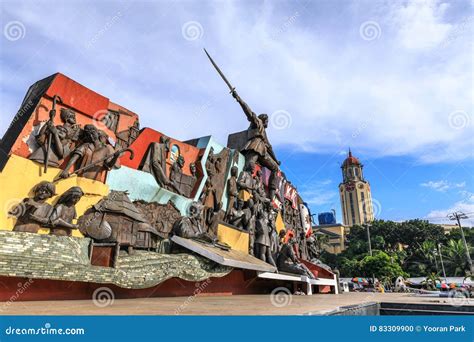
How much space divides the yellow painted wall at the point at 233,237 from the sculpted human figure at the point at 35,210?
257 inches

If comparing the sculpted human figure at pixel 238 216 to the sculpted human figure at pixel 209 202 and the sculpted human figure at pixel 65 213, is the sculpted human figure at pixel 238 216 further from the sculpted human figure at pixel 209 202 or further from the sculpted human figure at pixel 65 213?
the sculpted human figure at pixel 65 213

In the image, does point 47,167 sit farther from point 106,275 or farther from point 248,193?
point 248,193

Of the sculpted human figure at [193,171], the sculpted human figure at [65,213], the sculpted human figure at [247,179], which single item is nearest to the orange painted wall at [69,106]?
the sculpted human figure at [65,213]

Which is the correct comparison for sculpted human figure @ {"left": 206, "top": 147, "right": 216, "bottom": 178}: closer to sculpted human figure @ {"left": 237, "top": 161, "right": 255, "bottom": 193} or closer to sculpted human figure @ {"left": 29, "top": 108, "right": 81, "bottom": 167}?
sculpted human figure @ {"left": 237, "top": 161, "right": 255, "bottom": 193}

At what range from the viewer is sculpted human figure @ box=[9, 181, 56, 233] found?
23.6ft

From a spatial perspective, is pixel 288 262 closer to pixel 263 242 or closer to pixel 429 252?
pixel 263 242

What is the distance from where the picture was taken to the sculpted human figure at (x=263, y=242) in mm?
14688

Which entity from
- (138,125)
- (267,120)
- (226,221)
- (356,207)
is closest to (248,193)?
(226,221)

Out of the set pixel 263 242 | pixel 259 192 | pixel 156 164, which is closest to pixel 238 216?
pixel 263 242

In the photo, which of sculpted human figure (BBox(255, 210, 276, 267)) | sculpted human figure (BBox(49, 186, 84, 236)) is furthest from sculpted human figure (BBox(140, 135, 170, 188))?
sculpted human figure (BBox(255, 210, 276, 267))

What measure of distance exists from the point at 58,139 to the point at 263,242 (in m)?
9.59

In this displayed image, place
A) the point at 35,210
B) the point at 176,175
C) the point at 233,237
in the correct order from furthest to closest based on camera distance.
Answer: the point at 233,237 < the point at 176,175 < the point at 35,210

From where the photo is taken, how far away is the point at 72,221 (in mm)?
8078

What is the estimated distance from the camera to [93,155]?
350 inches
